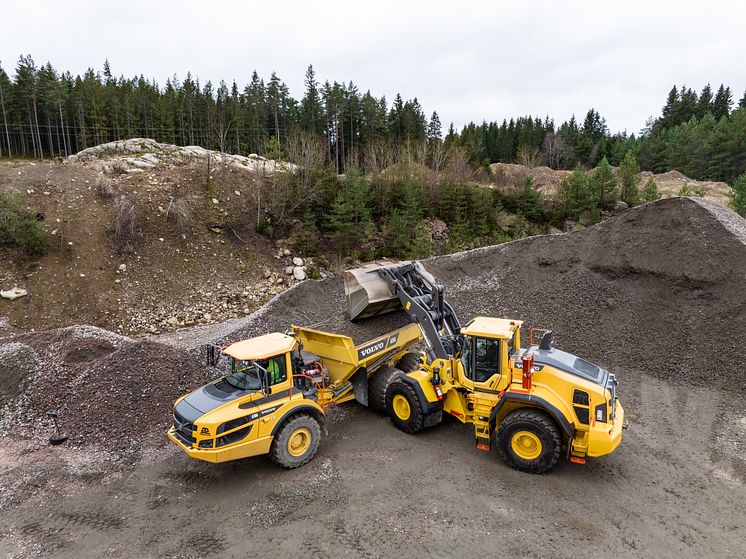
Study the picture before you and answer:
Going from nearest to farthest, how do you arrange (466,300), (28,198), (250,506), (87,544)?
(87,544), (250,506), (466,300), (28,198)

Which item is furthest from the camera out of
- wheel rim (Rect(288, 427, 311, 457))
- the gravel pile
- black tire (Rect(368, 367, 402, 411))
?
the gravel pile

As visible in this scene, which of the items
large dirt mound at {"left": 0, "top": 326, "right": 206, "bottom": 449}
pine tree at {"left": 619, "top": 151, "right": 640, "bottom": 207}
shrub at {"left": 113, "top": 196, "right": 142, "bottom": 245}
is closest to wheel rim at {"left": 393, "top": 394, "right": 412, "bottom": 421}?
large dirt mound at {"left": 0, "top": 326, "right": 206, "bottom": 449}

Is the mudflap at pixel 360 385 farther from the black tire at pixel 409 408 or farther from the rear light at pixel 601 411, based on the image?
the rear light at pixel 601 411

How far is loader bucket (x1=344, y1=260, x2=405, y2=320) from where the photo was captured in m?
8.62

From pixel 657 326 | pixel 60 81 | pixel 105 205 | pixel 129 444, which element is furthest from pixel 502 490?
pixel 60 81

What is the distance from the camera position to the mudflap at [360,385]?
8648 millimetres

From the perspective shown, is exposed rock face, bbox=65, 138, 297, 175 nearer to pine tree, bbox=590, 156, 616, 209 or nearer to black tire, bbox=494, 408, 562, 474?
pine tree, bbox=590, 156, 616, 209

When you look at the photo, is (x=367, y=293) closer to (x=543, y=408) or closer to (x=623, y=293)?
(x=543, y=408)

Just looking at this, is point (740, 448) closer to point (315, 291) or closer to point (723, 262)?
point (723, 262)

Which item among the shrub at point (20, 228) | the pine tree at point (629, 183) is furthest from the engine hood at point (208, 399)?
the pine tree at point (629, 183)

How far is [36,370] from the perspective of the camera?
9.50 m

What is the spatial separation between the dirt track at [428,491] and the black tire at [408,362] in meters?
0.91

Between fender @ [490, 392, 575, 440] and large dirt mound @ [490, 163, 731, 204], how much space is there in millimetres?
25049

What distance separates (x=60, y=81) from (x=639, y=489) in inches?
2063
